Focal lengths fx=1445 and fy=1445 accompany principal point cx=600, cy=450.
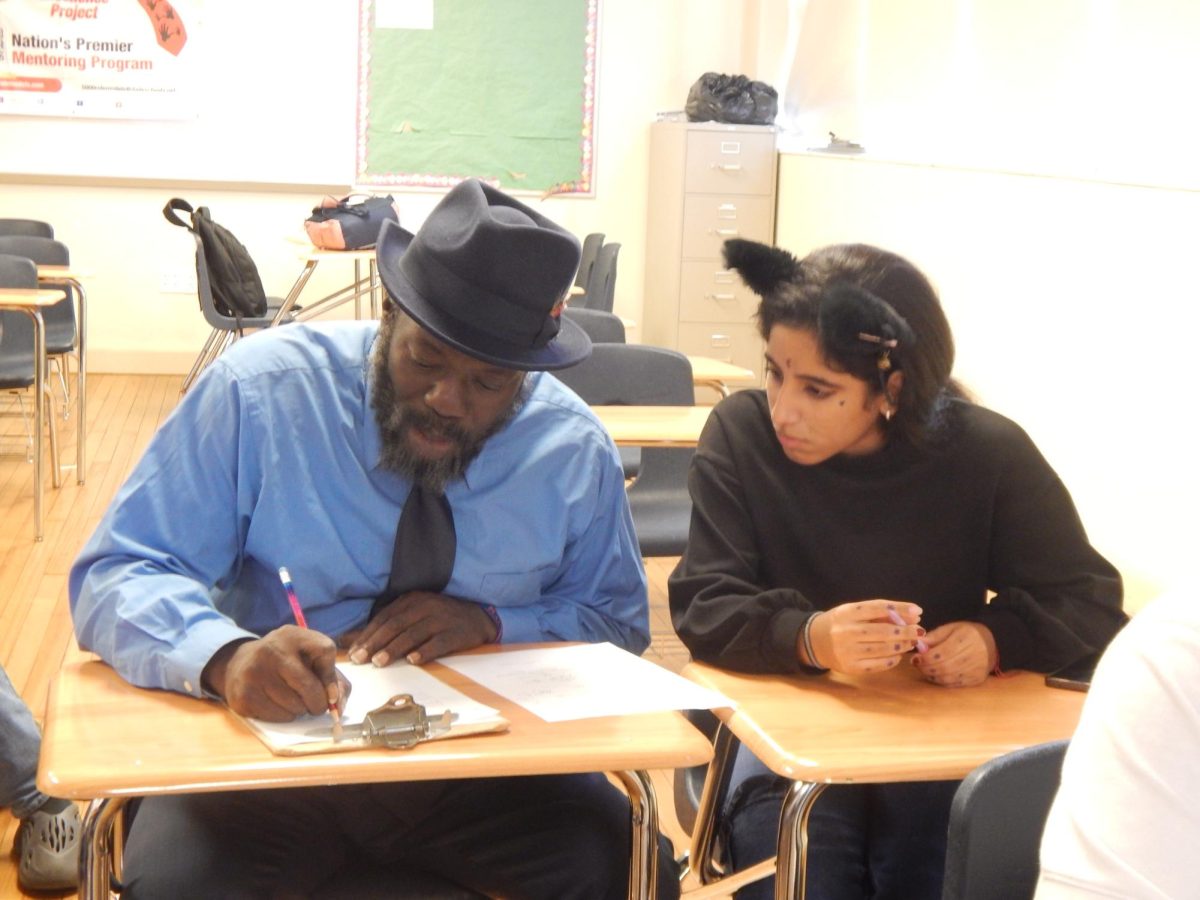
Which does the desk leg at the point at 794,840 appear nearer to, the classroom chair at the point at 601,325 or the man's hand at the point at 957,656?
the man's hand at the point at 957,656

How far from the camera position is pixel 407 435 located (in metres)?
1.78

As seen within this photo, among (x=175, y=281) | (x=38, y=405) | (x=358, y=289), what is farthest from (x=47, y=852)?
(x=175, y=281)

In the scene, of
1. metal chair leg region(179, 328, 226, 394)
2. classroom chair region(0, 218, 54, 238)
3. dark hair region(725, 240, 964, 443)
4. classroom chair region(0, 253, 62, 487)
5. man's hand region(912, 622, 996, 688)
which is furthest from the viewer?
metal chair leg region(179, 328, 226, 394)

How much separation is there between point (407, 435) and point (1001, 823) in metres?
0.84

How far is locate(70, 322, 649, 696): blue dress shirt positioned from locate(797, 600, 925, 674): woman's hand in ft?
0.99

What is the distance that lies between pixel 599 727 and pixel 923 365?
2.49 ft

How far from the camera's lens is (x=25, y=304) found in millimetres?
4688

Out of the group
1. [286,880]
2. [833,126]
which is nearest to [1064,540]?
[286,880]

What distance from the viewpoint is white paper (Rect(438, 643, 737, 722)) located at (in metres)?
1.54

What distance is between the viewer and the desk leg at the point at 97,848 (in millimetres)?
1387

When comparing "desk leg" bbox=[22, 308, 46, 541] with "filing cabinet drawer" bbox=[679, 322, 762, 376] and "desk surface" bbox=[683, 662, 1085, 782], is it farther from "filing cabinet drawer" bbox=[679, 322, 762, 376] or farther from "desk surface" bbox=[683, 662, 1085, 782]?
"filing cabinet drawer" bbox=[679, 322, 762, 376]

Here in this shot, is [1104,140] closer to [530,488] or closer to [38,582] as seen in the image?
[530,488]

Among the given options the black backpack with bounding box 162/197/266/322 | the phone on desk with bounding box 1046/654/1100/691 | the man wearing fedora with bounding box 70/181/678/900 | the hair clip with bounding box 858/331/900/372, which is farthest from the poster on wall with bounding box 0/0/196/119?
the phone on desk with bounding box 1046/654/1100/691

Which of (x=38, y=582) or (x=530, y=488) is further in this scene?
(x=38, y=582)
